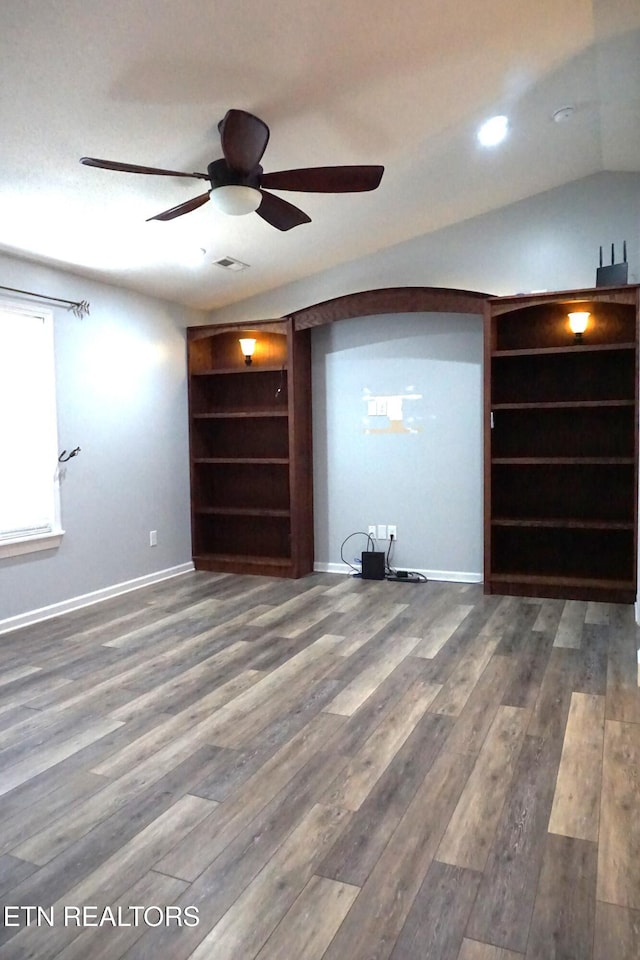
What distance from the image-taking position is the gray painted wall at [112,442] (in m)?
4.29

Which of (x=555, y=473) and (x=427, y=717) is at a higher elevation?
(x=555, y=473)

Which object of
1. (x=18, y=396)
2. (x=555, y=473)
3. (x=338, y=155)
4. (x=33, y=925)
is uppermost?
(x=338, y=155)

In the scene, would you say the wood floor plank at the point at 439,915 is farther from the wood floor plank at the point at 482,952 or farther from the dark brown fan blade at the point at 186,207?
the dark brown fan blade at the point at 186,207

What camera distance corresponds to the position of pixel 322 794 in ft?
6.95

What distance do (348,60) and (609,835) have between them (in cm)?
309

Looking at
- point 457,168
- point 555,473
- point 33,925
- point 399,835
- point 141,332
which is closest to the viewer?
point 33,925

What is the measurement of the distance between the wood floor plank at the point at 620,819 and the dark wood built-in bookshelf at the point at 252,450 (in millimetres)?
3181

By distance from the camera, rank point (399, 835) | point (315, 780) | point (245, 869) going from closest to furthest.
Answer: point (245, 869), point (399, 835), point (315, 780)

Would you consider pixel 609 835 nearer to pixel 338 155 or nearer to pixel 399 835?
pixel 399 835

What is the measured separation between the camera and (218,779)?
2223 millimetres

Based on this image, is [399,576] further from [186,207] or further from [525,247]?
[186,207]

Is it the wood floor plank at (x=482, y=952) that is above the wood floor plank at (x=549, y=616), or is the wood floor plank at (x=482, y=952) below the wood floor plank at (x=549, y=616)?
below

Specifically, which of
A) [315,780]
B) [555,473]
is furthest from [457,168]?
[315,780]

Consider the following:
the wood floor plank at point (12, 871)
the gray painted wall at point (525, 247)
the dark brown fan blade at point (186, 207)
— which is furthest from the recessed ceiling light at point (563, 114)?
the wood floor plank at point (12, 871)
